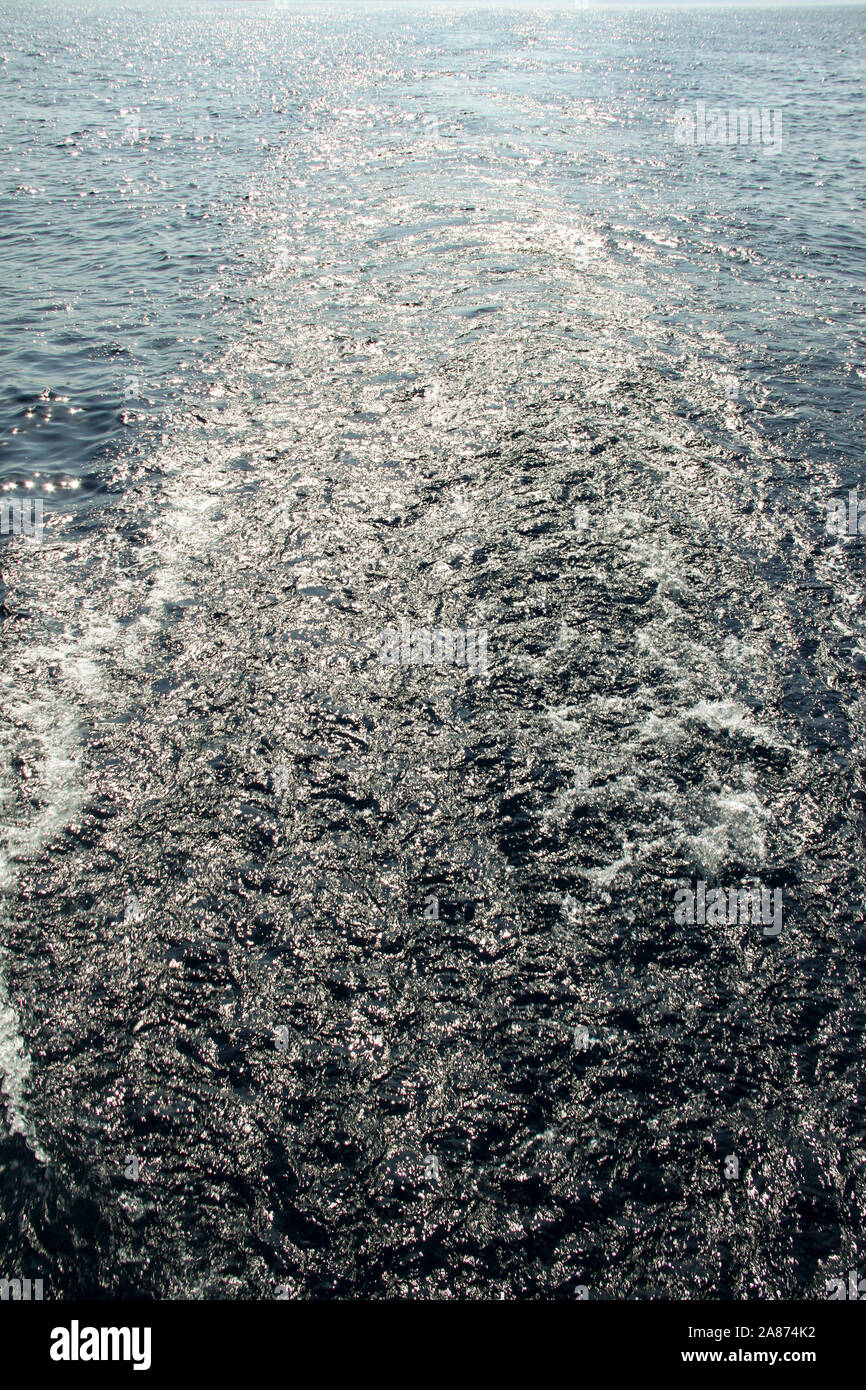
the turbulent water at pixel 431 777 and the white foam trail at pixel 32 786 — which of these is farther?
the white foam trail at pixel 32 786

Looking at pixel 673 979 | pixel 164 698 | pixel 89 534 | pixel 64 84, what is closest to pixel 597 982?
pixel 673 979

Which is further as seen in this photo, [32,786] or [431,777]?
[431,777]

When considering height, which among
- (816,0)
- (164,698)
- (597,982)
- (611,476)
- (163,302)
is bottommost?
(597,982)

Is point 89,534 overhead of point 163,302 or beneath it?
beneath

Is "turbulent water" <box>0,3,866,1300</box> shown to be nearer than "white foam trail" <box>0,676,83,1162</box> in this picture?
Yes

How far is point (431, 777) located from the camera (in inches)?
511

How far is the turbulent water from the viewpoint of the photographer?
862 centimetres

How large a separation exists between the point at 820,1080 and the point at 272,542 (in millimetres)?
14694

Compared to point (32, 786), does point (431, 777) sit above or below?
above

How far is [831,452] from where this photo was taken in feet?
68.4

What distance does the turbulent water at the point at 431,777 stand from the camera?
862cm

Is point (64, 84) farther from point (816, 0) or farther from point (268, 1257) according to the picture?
point (816, 0)

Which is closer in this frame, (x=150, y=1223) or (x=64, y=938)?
(x=150, y=1223)
